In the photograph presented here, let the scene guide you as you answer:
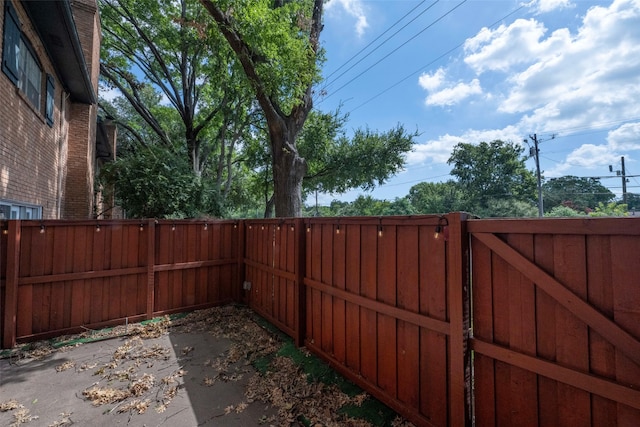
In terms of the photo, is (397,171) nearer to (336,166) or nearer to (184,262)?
(336,166)

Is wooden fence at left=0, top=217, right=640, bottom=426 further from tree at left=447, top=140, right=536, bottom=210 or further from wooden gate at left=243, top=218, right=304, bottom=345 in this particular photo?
tree at left=447, top=140, right=536, bottom=210

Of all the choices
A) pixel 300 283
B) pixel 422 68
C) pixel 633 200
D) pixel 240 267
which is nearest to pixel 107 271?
pixel 240 267

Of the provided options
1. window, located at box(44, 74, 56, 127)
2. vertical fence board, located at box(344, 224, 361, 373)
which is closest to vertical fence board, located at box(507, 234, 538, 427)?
vertical fence board, located at box(344, 224, 361, 373)

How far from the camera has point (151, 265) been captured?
5023mm

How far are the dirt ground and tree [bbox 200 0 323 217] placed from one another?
3.78 meters

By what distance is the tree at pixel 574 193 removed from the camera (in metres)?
35.5

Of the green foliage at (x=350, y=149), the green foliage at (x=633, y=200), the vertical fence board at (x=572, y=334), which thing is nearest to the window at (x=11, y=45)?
the vertical fence board at (x=572, y=334)

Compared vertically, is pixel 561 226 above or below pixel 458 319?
above

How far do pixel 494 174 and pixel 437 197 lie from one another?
8157 mm

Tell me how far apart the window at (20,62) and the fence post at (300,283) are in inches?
186

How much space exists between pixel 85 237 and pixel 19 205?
5.15ft

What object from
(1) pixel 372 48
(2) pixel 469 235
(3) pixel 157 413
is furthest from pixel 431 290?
(1) pixel 372 48

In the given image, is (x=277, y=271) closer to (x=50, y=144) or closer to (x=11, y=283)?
(x=11, y=283)

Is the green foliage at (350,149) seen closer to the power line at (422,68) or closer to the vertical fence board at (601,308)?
the power line at (422,68)
